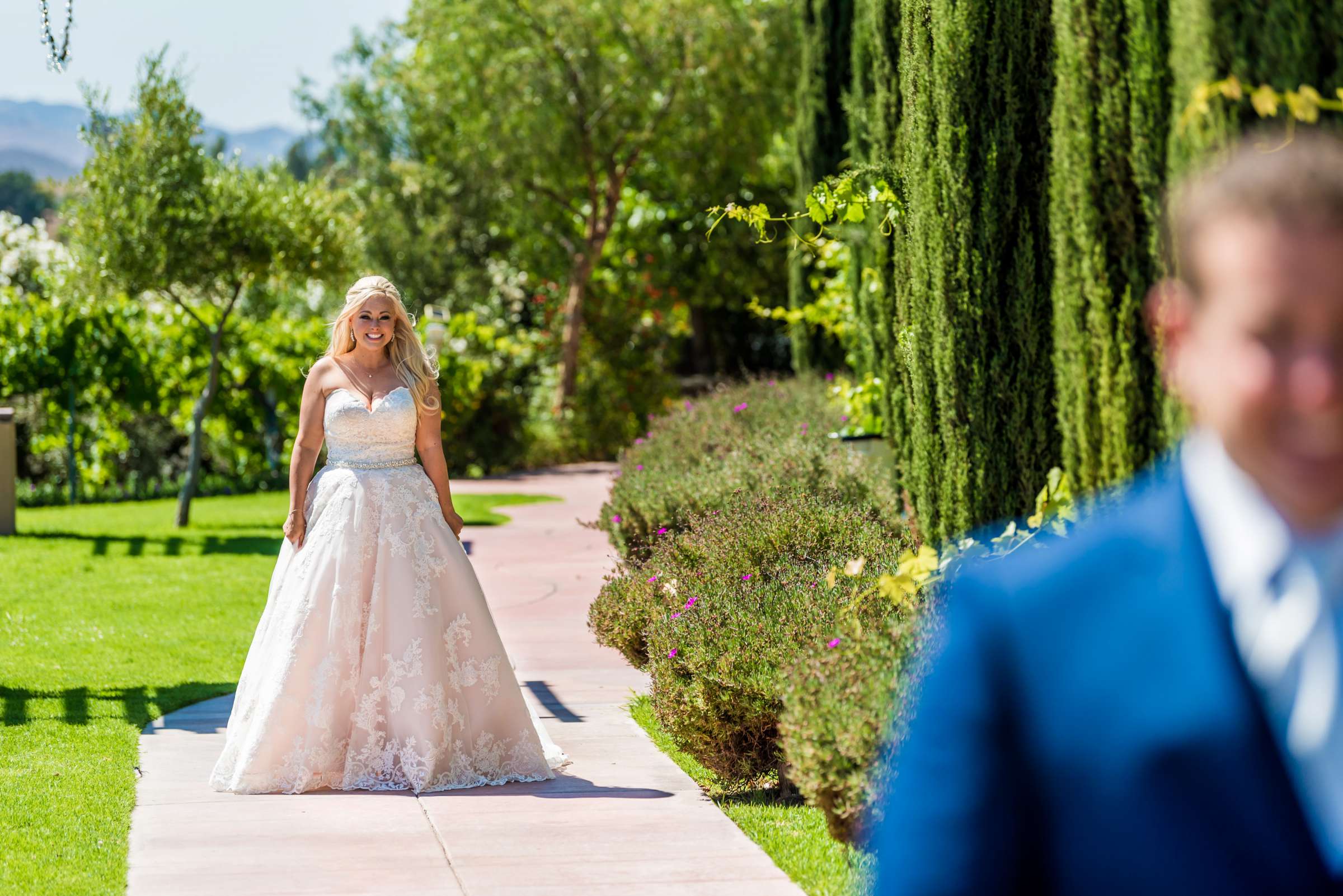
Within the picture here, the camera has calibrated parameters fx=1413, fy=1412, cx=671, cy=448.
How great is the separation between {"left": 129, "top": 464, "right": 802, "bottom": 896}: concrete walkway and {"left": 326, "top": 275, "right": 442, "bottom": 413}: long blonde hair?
5.68 feet

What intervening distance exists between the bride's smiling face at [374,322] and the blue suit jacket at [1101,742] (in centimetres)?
535

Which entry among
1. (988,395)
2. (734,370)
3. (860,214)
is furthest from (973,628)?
(734,370)

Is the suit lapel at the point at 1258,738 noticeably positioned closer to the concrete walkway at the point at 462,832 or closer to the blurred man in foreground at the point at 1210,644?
the blurred man in foreground at the point at 1210,644

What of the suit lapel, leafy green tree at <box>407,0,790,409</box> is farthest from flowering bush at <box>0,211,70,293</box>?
the suit lapel

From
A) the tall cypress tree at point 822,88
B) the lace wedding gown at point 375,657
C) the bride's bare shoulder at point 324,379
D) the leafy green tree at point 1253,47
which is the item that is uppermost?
the tall cypress tree at point 822,88

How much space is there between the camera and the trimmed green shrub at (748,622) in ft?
16.5

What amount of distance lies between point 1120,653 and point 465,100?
78.0 feet

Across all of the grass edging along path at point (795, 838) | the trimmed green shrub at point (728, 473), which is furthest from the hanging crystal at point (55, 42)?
the grass edging along path at point (795, 838)

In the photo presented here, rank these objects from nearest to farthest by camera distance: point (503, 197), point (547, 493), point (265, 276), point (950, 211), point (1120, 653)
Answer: point (1120, 653)
point (950, 211)
point (265, 276)
point (547, 493)
point (503, 197)

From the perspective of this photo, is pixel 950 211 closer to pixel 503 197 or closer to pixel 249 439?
pixel 249 439

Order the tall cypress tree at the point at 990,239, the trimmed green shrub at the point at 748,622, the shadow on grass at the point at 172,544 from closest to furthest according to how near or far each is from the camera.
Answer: the tall cypress tree at the point at 990,239, the trimmed green shrub at the point at 748,622, the shadow on grass at the point at 172,544

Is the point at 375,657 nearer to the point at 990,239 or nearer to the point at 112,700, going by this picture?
the point at 112,700

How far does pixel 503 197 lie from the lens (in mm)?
25578

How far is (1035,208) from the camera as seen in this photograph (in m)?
4.95
